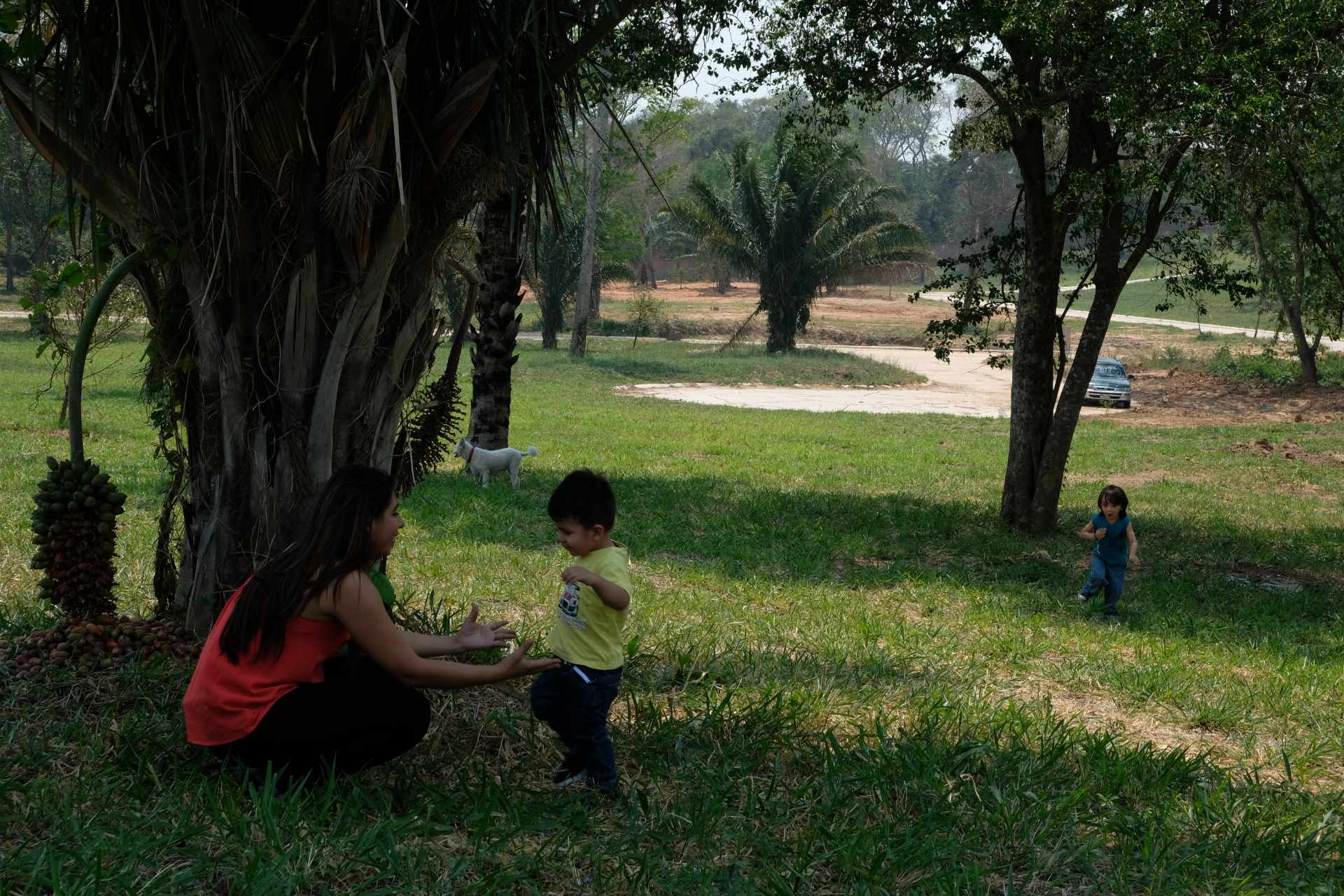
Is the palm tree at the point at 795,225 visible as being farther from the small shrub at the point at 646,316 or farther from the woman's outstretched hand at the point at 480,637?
the woman's outstretched hand at the point at 480,637

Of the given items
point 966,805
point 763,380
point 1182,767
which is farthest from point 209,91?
point 763,380

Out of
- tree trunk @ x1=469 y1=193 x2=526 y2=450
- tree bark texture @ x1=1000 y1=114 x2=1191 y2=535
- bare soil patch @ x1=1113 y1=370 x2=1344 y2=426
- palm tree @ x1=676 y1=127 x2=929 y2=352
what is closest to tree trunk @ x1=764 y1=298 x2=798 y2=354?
palm tree @ x1=676 y1=127 x2=929 y2=352

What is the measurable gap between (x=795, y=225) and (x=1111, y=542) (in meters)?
29.3

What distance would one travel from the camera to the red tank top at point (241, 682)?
349 centimetres

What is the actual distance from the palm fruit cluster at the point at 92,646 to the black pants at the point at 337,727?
1018 mm

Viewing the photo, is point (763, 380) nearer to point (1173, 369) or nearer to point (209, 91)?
point (1173, 369)

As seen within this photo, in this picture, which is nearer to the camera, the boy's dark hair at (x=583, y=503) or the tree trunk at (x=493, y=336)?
the boy's dark hair at (x=583, y=503)

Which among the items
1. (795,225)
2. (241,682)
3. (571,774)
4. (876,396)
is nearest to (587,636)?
(571,774)

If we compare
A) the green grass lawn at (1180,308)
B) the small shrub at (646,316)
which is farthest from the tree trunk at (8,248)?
the green grass lawn at (1180,308)

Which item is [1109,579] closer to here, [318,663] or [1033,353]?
[1033,353]

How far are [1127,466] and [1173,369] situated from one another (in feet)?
64.2

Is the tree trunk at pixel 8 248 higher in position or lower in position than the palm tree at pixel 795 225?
lower

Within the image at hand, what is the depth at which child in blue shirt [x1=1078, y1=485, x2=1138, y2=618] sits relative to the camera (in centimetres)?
805

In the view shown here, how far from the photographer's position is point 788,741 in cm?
442
